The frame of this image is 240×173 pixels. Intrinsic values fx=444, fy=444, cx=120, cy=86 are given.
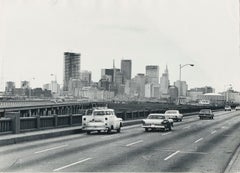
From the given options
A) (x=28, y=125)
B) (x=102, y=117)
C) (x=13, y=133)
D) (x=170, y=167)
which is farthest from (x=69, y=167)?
(x=102, y=117)

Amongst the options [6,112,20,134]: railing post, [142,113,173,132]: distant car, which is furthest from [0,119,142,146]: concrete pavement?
[142,113,173,132]: distant car

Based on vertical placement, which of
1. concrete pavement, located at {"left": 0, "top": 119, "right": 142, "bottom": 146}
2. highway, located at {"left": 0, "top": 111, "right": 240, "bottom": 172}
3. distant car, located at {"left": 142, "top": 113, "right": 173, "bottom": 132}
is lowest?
highway, located at {"left": 0, "top": 111, "right": 240, "bottom": 172}

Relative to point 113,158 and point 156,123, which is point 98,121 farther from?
point 113,158

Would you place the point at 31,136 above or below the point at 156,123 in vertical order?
below

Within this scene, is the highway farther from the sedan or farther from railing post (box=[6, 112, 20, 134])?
the sedan

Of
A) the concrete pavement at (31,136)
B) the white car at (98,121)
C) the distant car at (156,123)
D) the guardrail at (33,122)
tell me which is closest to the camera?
the concrete pavement at (31,136)

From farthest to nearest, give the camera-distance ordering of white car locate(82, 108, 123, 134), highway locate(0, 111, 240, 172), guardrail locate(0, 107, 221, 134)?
white car locate(82, 108, 123, 134)
guardrail locate(0, 107, 221, 134)
highway locate(0, 111, 240, 172)

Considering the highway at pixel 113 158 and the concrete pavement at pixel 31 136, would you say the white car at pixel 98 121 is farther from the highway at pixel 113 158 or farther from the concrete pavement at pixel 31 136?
the highway at pixel 113 158

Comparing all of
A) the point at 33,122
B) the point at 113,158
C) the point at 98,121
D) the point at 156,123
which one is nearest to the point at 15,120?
the point at 33,122

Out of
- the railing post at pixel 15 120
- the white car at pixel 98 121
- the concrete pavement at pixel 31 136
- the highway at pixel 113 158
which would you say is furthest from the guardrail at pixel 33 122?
the highway at pixel 113 158

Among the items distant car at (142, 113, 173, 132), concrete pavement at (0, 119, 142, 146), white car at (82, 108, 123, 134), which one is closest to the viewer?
concrete pavement at (0, 119, 142, 146)

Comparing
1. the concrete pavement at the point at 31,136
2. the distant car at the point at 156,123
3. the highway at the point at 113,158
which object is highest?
the distant car at the point at 156,123
